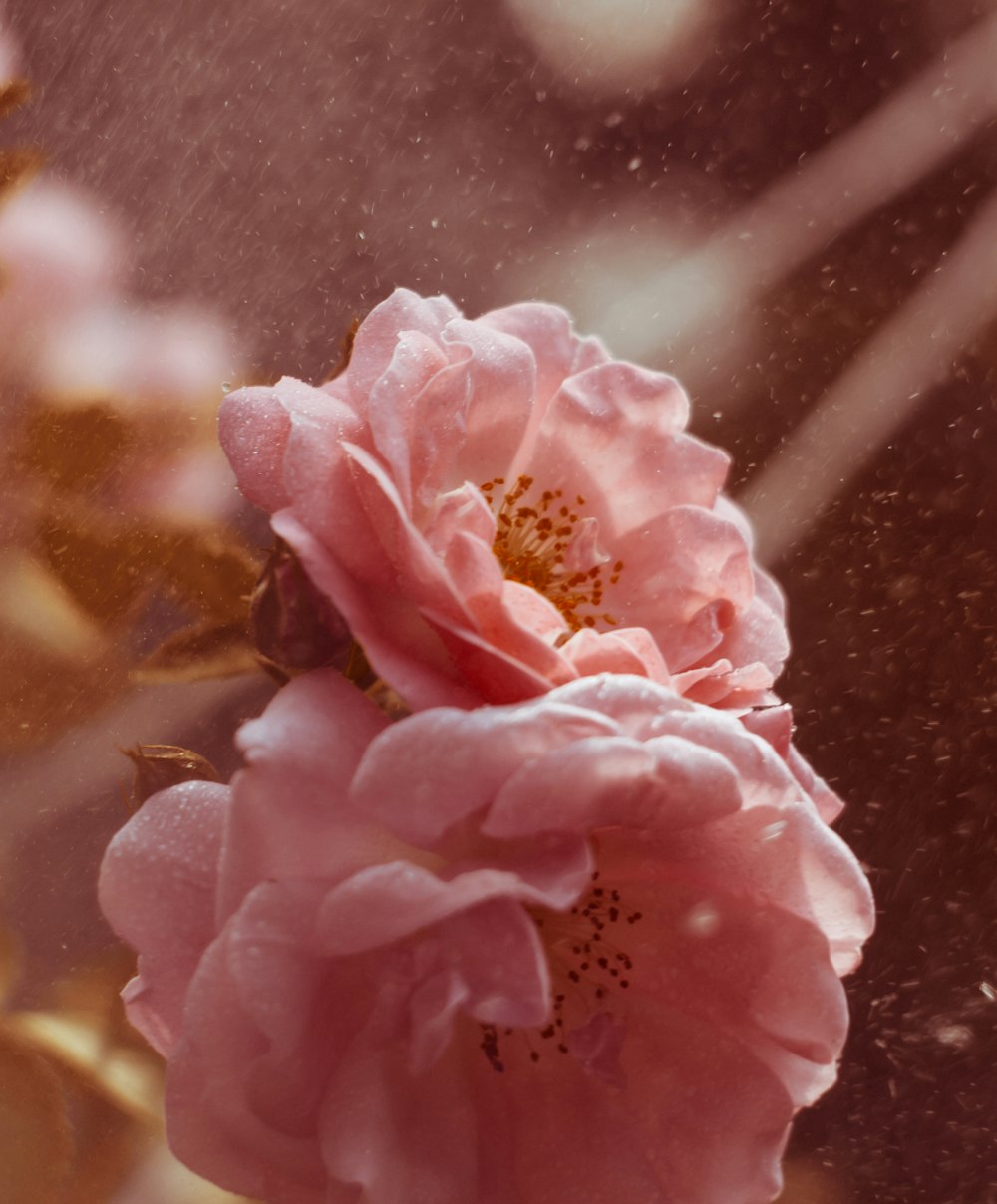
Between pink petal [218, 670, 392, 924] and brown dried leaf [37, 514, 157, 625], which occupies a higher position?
brown dried leaf [37, 514, 157, 625]

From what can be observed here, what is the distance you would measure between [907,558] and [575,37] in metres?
0.17

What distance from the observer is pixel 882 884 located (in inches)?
13.4

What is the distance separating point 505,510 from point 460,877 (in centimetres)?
10

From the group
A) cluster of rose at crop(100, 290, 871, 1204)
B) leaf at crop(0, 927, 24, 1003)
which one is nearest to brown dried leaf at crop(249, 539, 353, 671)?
cluster of rose at crop(100, 290, 871, 1204)

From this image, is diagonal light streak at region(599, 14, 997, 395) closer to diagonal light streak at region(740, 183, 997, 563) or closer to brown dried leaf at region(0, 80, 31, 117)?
diagonal light streak at region(740, 183, 997, 563)

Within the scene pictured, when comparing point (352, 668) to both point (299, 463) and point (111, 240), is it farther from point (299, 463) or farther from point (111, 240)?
point (111, 240)

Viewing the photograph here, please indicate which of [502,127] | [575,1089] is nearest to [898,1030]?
[575,1089]

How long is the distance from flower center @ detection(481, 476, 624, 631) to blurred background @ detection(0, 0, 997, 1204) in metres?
0.07

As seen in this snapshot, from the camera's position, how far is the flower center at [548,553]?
0.88ft

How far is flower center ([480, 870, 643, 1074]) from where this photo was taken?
0.78 feet

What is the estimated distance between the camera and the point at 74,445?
0.32 m

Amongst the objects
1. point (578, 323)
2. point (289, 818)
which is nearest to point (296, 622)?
point (289, 818)

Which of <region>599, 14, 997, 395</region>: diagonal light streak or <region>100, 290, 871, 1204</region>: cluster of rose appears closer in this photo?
<region>100, 290, 871, 1204</region>: cluster of rose

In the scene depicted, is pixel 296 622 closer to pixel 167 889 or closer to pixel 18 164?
pixel 167 889
